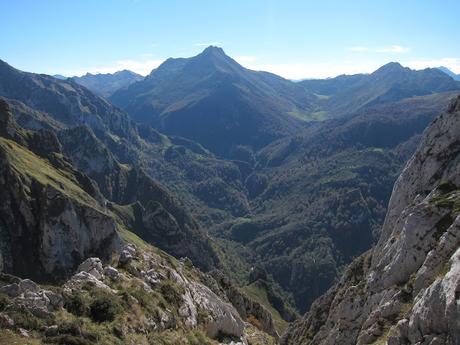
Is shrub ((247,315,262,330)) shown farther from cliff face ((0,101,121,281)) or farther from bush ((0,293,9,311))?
bush ((0,293,9,311))

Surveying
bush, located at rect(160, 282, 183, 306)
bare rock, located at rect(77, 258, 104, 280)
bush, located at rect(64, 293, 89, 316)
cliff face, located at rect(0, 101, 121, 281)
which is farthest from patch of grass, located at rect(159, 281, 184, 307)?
cliff face, located at rect(0, 101, 121, 281)

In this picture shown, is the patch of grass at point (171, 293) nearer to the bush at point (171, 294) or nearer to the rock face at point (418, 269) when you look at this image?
the bush at point (171, 294)

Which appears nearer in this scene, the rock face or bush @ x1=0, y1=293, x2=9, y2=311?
bush @ x1=0, y1=293, x2=9, y2=311

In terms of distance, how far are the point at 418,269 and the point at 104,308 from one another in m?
24.6

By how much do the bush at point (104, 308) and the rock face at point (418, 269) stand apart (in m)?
17.7

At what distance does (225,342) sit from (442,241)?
70.7ft

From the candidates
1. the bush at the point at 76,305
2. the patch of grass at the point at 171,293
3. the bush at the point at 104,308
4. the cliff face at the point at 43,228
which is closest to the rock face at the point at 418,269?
the patch of grass at the point at 171,293

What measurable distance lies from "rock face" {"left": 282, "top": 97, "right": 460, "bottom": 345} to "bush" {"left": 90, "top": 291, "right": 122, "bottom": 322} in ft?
58.1

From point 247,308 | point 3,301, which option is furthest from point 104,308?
point 247,308

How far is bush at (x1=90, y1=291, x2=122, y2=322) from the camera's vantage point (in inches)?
1284

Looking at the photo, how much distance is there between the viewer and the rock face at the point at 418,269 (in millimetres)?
27641

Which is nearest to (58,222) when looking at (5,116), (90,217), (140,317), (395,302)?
(90,217)

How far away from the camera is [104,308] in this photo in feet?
109

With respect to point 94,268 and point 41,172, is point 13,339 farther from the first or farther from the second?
point 41,172
